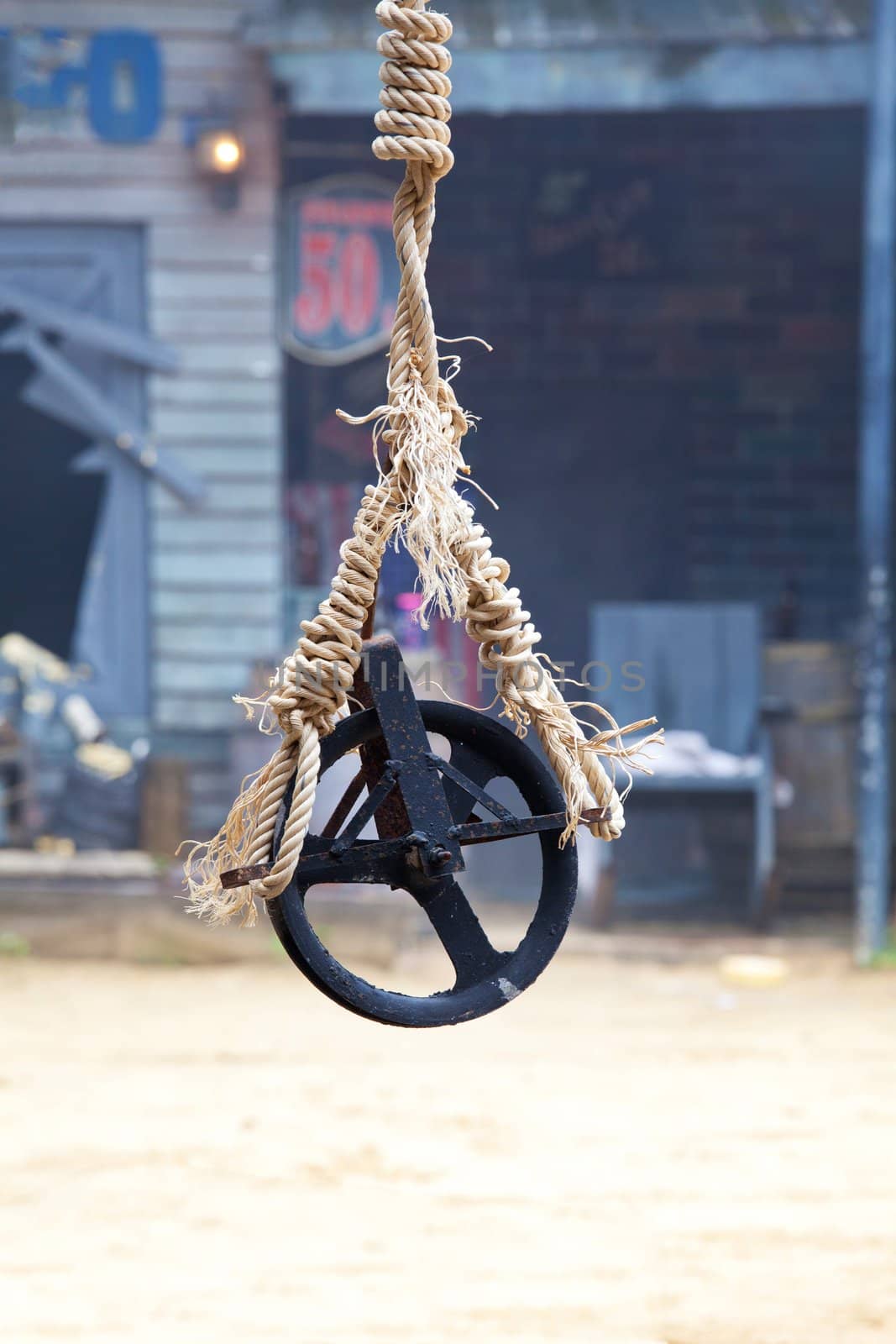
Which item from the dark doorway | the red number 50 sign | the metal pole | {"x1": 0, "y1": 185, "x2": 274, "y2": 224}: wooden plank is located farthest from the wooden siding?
the metal pole

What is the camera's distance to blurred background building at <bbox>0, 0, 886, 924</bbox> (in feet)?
22.5

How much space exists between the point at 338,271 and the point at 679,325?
7.01 feet

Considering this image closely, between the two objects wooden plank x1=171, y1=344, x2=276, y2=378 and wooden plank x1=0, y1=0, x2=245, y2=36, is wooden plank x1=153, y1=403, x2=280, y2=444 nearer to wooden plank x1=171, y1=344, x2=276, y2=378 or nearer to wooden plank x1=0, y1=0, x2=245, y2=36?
wooden plank x1=171, y1=344, x2=276, y2=378

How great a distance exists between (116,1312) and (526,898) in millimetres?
4258

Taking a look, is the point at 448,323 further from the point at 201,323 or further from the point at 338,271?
the point at 201,323

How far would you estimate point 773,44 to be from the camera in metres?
6.61

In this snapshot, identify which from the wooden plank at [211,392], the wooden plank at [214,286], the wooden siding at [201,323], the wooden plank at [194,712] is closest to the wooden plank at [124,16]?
the wooden siding at [201,323]

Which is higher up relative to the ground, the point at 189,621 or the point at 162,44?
the point at 162,44

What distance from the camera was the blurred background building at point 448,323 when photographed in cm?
686

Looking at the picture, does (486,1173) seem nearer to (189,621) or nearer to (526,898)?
(526,898)

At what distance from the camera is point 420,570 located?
67.5 inches

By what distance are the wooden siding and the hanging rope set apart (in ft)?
18.4

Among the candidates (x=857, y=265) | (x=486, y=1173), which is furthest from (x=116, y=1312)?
(x=857, y=265)

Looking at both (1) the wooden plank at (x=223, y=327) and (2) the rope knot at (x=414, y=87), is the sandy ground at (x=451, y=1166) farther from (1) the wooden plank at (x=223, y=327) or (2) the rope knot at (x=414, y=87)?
(1) the wooden plank at (x=223, y=327)
